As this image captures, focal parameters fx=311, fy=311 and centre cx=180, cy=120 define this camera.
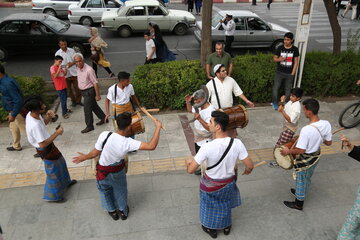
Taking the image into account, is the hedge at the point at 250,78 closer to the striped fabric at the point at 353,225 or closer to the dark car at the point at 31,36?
the striped fabric at the point at 353,225

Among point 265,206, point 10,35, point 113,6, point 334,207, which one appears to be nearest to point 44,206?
point 265,206

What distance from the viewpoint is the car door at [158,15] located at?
13969 millimetres

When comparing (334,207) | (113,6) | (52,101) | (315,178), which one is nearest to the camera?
(334,207)

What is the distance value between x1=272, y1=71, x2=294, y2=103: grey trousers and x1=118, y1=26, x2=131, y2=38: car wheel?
9.03 metres

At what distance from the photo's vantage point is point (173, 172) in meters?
5.44

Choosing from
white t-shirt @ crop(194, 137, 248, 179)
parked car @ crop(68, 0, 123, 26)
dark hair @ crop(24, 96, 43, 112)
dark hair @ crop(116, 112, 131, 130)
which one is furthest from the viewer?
parked car @ crop(68, 0, 123, 26)

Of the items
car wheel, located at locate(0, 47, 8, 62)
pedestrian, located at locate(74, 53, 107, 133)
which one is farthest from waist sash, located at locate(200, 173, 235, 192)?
car wheel, located at locate(0, 47, 8, 62)

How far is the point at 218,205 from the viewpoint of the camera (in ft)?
12.6

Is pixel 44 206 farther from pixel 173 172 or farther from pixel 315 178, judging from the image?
pixel 315 178

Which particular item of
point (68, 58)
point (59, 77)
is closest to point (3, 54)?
point (68, 58)

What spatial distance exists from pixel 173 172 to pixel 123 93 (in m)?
1.63

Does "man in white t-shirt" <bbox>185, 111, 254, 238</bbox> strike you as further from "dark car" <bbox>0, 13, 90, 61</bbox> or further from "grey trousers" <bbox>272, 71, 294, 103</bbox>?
"dark car" <bbox>0, 13, 90, 61</bbox>

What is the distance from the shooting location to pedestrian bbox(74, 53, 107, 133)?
611cm

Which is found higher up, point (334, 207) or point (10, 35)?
point (10, 35)
